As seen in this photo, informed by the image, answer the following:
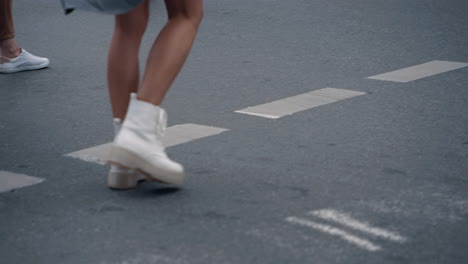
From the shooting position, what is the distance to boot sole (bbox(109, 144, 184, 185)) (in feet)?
11.1

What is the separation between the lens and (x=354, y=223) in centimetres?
311

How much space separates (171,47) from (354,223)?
35.5 inches

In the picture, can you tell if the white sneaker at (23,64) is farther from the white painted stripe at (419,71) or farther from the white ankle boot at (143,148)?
the white ankle boot at (143,148)

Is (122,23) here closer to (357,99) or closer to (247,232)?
(247,232)

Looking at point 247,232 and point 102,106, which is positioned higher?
point 247,232

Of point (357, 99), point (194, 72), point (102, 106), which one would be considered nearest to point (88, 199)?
point (102, 106)

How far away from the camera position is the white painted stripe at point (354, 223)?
2986 millimetres

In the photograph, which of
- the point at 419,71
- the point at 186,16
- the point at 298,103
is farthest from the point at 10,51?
the point at 186,16

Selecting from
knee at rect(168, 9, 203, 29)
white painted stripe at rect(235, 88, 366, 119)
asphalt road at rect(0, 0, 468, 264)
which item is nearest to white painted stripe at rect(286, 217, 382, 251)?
asphalt road at rect(0, 0, 468, 264)

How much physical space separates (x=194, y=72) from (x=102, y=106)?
103 centimetres

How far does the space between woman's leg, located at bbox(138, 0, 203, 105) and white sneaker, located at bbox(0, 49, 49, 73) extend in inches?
110

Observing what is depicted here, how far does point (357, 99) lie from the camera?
5.14 metres

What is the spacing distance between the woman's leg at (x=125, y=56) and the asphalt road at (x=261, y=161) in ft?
1.02

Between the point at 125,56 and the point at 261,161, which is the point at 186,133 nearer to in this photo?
the point at 261,161
